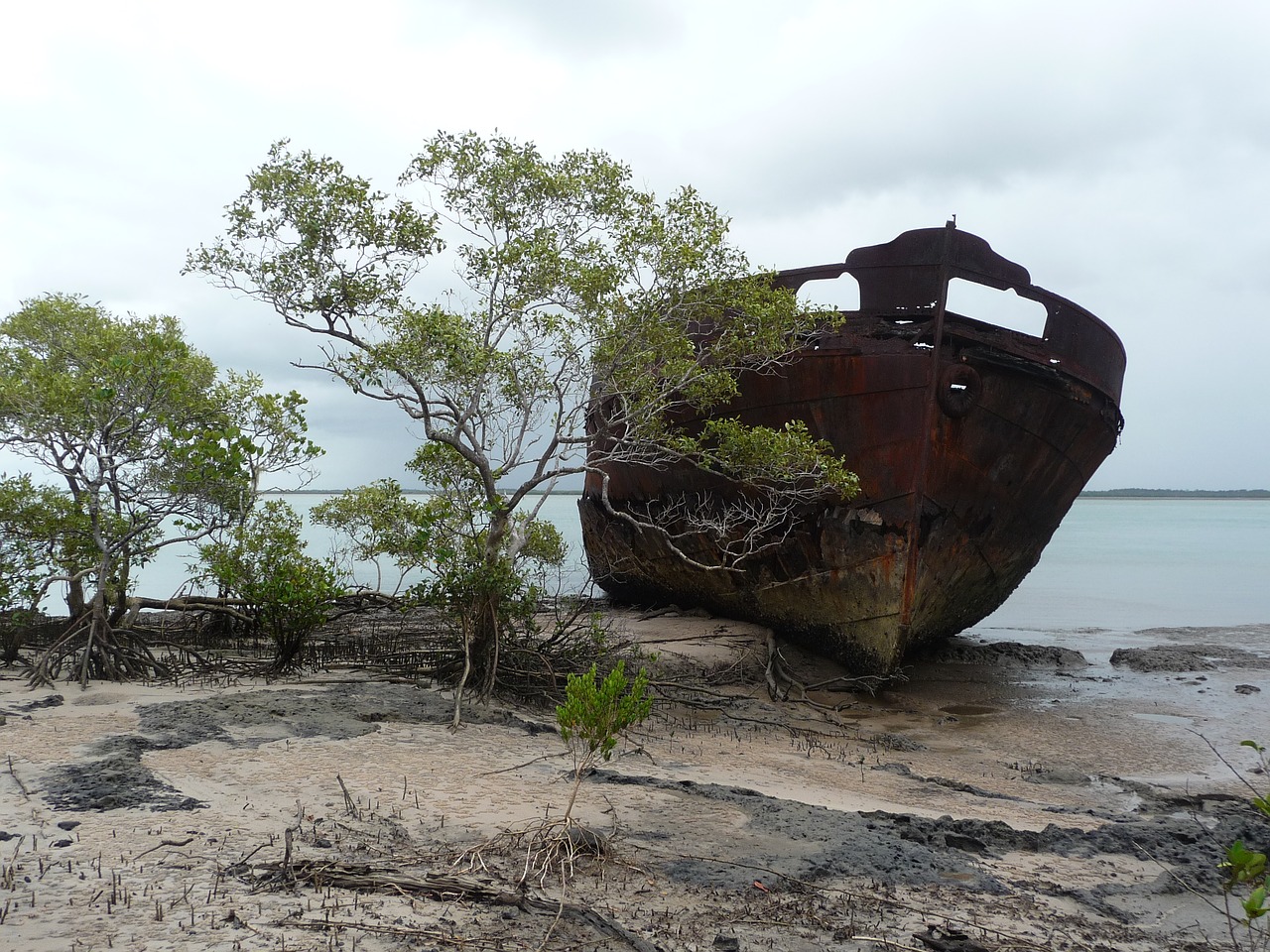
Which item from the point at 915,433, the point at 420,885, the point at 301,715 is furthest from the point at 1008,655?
the point at 420,885

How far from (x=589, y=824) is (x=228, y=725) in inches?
126

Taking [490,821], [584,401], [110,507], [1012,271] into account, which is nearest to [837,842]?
[490,821]

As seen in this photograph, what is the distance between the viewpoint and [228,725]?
21.6 feet

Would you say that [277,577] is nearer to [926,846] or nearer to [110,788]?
[110,788]

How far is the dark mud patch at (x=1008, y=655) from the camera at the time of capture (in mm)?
13508

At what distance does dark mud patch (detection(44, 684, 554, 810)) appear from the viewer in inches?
191

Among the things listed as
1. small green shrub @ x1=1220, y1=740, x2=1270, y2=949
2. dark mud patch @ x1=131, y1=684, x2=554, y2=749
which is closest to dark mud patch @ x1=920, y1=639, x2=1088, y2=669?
dark mud patch @ x1=131, y1=684, x2=554, y2=749

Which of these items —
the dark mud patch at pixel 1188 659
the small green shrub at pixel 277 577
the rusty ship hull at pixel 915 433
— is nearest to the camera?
the small green shrub at pixel 277 577

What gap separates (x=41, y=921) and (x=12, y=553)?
682 cm

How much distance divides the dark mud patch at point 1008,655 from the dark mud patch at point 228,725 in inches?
324

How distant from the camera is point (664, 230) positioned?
8.33m

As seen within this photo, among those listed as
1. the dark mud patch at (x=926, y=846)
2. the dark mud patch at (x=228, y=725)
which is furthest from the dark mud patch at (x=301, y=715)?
the dark mud patch at (x=926, y=846)

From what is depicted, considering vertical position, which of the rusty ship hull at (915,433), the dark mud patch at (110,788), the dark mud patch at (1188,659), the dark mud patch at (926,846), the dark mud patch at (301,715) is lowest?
the dark mud patch at (926,846)

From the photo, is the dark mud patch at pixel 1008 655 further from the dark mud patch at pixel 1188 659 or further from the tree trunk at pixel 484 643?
the tree trunk at pixel 484 643
